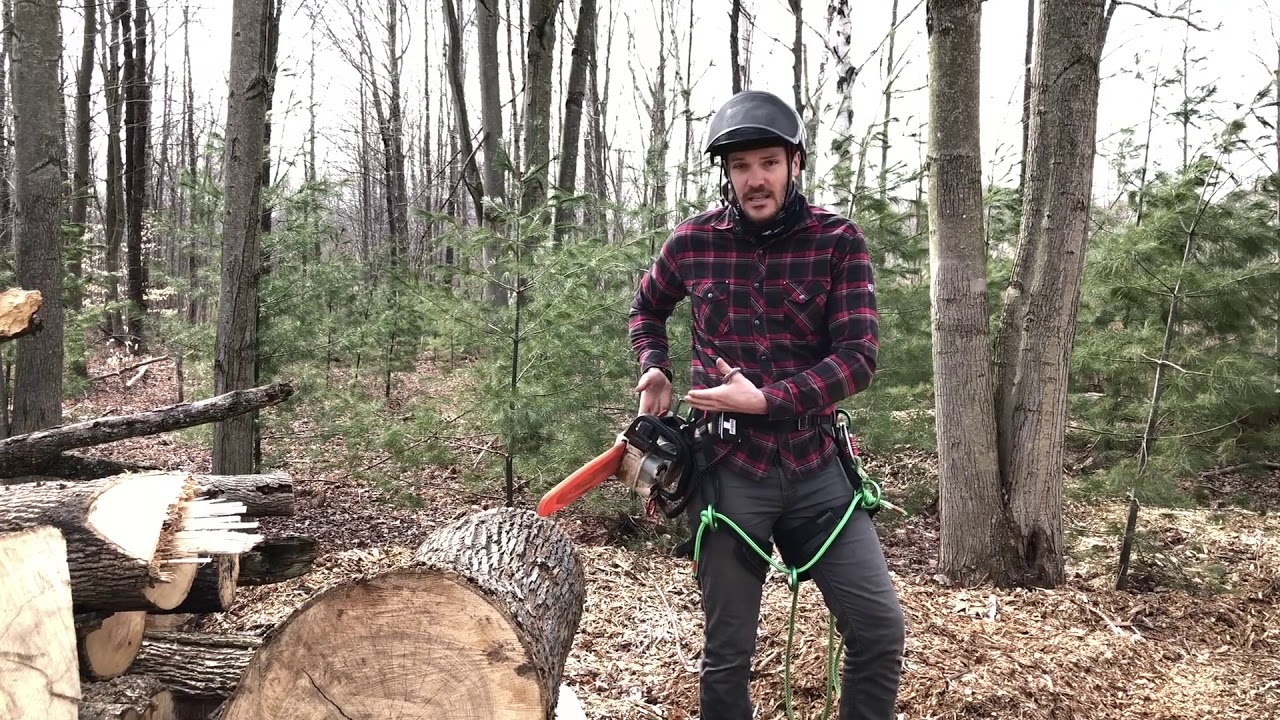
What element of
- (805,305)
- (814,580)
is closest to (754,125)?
(805,305)

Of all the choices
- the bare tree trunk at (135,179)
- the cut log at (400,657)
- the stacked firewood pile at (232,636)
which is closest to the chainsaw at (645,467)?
the stacked firewood pile at (232,636)

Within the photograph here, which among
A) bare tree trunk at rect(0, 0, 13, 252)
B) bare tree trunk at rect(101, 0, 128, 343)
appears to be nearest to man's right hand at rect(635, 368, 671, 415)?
bare tree trunk at rect(0, 0, 13, 252)

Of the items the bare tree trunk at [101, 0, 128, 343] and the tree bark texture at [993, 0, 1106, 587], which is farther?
the bare tree trunk at [101, 0, 128, 343]

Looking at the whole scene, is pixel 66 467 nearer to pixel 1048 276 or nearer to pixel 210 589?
pixel 210 589

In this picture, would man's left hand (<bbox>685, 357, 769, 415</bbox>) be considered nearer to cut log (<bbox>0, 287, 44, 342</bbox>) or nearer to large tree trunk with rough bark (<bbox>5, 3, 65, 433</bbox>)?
cut log (<bbox>0, 287, 44, 342</bbox>)

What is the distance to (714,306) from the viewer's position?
2.50 m

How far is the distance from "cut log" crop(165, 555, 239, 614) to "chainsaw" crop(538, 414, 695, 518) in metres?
1.52

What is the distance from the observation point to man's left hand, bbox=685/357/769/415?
2.21 m

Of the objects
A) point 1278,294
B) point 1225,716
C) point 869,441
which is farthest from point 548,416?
point 1278,294

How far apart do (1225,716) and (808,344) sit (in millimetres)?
2556

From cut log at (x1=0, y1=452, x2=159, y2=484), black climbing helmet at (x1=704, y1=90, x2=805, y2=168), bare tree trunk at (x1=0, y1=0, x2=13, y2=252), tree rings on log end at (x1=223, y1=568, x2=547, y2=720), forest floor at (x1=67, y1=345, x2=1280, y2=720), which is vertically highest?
bare tree trunk at (x1=0, y1=0, x2=13, y2=252)

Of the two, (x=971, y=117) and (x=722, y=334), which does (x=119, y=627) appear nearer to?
(x=722, y=334)

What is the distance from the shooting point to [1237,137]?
5039 mm

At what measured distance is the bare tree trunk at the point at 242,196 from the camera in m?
4.89
